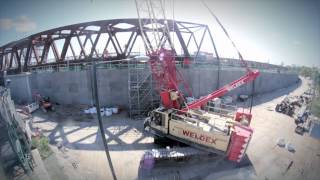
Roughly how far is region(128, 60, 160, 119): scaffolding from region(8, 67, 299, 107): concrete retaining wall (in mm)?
1470

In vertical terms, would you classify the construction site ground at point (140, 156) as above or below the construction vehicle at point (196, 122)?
below

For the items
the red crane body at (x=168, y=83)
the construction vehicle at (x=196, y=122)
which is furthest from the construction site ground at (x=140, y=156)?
the red crane body at (x=168, y=83)

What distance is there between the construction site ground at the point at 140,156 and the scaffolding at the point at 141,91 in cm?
202

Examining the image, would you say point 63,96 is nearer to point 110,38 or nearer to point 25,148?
point 110,38

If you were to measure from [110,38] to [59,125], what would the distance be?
13.2 m

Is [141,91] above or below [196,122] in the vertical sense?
above

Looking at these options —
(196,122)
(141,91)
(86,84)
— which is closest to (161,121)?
(196,122)

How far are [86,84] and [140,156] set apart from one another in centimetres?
1279

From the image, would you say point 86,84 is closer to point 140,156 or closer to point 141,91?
point 141,91

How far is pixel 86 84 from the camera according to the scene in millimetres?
19344

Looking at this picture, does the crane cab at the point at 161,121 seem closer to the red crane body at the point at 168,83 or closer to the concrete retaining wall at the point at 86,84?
the red crane body at the point at 168,83

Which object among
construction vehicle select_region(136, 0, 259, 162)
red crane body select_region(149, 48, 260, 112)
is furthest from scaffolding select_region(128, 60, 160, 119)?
red crane body select_region(149, 48, 260, 112)

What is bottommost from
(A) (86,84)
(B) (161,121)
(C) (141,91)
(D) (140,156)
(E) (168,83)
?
(D) (140,156)

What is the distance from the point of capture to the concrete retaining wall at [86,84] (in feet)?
61.8
